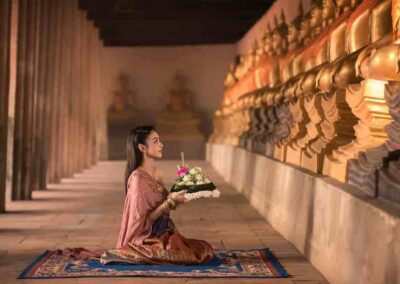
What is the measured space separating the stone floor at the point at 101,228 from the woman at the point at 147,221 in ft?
1.69

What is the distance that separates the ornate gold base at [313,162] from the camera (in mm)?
5554

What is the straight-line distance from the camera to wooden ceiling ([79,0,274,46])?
17.1 metres

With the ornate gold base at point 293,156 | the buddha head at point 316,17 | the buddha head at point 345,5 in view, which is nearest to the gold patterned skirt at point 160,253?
the ornate gold base at point 293,156

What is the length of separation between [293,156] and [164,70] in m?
16.7

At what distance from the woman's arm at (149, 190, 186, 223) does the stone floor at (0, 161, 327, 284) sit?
63 centimetres

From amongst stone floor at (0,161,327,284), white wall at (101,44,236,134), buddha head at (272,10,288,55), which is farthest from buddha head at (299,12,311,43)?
white wall at (101,44,236,134)

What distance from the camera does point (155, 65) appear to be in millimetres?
23250

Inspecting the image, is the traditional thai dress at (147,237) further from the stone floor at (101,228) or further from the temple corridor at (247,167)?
the stone floor at (101,228)

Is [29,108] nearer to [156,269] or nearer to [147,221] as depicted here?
[147,221]

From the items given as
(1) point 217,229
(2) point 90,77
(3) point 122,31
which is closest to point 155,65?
(3) point 122,31

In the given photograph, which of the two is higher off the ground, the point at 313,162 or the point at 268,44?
the point at 268,44

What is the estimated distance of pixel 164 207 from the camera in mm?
5035

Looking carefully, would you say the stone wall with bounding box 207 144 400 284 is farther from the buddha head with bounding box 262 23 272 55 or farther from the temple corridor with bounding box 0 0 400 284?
the buddha head with bounding box 262 23 272 55

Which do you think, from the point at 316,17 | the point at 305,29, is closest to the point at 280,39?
the point at 305,29
